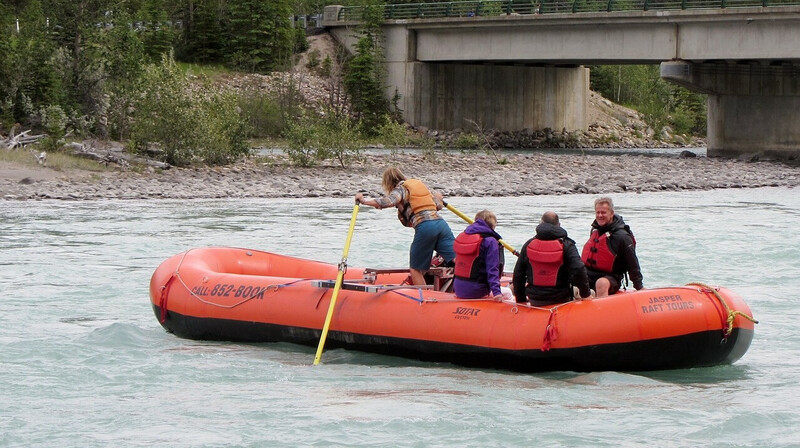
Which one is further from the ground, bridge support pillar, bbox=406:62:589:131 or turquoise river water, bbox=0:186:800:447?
bridge support pillar, bbox=406:62:589:131

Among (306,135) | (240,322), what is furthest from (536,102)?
(240,322)

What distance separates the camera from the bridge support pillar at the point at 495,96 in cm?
4531

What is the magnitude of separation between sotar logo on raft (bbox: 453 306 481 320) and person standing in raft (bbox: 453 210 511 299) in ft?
0.45

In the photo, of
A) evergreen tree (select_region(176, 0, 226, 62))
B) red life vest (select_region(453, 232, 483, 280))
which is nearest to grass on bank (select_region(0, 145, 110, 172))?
red life vest (select_region(453, 232, 483, 280))

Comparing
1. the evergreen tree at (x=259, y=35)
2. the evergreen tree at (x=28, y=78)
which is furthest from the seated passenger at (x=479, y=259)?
the evergreen tree at (x=259, y=35)

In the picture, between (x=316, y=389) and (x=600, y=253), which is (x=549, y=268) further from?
(x=316, y=389)

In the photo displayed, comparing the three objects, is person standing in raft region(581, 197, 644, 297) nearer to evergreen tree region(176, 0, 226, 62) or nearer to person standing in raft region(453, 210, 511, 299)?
person standing in raft region(453, 210, 511, 299)

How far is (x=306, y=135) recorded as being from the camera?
3097 centimetres

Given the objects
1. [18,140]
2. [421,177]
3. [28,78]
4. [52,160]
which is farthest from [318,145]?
[28,78]

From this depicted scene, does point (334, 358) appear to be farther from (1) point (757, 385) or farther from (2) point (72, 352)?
(1) point (757, 385)

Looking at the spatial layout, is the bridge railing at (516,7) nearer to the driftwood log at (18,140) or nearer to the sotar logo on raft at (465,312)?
the driftwood log at (18,140)

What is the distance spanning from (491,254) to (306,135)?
21467mm

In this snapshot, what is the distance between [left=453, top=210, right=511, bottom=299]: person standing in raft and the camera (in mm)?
9875

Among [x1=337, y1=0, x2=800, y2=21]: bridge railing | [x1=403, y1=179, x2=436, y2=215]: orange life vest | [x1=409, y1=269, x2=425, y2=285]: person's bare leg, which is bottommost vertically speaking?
[x1=409, y1=269, x2=425, y2=285]: person's bare leg
